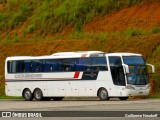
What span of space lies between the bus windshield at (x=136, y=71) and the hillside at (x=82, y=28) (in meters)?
5.62

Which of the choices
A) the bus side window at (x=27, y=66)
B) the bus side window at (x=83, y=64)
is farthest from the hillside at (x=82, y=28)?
the bus side window at (x=27, y=66)

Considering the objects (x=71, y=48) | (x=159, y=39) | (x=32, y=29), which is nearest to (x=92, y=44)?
(x=71, y=48)

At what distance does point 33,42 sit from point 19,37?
156 inches

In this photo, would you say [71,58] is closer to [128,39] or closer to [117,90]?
[117,90]

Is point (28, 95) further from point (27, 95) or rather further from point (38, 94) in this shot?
point (38, 94)

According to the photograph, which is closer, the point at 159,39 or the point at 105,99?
the point at 105,99

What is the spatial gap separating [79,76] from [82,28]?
56.4ft

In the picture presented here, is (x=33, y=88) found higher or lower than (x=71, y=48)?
lower

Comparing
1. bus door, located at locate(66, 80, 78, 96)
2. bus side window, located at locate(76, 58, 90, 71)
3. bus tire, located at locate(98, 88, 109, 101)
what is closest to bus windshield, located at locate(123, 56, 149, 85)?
bus tire, located at locate(98, 88, 109, 101)

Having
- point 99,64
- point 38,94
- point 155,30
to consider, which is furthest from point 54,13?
point 99,64

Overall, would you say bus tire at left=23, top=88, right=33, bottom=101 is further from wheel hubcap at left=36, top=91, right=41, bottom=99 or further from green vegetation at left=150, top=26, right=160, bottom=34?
green vegetation at left=150, top=26, right=160, bottom=34

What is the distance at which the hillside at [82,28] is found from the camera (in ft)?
172

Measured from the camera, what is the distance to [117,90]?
40750 millimetres

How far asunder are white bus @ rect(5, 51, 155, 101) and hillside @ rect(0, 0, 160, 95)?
20.5 ft
